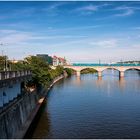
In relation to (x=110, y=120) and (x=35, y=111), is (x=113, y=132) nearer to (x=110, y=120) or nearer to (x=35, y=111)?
(x=110, y=120)

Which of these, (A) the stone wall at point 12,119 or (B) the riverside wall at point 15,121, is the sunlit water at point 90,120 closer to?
(B) the riverside wall at point 15,121

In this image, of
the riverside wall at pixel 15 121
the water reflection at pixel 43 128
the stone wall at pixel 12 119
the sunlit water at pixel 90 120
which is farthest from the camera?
the sunlit water at pixel 90 120

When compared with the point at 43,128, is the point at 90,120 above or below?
above

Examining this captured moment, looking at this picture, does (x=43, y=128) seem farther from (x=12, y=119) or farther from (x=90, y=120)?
(x=12, y=119)

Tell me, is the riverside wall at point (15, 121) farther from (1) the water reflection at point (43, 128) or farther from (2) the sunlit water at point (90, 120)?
(2) the sunlit water at point (90, 120)

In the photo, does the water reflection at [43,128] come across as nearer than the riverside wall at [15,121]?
No

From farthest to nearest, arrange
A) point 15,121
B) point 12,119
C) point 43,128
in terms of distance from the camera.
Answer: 1. point 43,128
2. point 15,121
3. point 12,119

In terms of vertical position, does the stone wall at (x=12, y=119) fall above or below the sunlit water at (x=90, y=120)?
above

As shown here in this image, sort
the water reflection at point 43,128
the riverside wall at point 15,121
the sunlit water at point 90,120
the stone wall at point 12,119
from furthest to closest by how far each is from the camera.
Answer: the sunlit water at point 90,120, the water reflection at point 43,128, the riverside wall at point 15,121, the stone wall at point 12,119

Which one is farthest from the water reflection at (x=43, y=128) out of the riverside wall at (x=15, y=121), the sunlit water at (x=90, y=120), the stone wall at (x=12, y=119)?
the stone wall at (x=12, y=119)

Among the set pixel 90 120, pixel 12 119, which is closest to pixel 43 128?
pixel 90 120

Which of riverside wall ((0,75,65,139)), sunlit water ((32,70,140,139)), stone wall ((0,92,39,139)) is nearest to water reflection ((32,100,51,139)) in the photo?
sunlit water ((32,70,140,139))

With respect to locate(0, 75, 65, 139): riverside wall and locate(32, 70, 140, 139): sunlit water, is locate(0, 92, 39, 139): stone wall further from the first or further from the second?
locate(32, 70, 140, 139): sunlit water

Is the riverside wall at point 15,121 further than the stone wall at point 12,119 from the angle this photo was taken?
Yes
